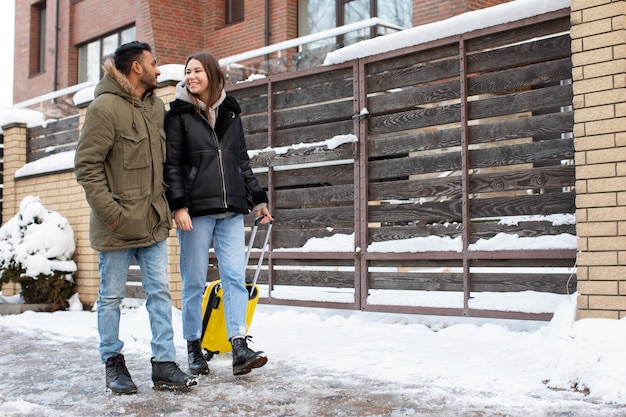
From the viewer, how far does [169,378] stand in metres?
4.20

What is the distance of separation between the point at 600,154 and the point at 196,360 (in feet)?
9.26

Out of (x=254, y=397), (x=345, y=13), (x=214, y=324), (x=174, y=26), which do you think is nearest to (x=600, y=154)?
(x=254, y=397)

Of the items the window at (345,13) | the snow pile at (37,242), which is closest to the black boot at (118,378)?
the snow pile at (37,242)

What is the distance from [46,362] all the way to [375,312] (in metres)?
2.93

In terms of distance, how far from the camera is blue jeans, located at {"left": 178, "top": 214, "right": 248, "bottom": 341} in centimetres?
462

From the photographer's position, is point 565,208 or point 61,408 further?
point 565,208

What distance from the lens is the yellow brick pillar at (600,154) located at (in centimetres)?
457

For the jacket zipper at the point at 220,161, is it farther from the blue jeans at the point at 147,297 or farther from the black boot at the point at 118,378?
the black boot at the point at 118,378

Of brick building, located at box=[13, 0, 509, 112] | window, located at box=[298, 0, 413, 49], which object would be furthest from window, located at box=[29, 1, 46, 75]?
window, located at box=[298, 0, 413, 49]

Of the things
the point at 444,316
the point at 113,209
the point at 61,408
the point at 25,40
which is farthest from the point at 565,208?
the point at 25,40

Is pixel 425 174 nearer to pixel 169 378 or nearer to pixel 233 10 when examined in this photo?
pixel 169 378

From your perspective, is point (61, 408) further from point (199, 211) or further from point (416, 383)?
point (416, 383)

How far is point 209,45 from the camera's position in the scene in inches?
631

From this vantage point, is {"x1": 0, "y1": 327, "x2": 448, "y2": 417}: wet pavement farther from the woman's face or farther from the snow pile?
the snow pile
